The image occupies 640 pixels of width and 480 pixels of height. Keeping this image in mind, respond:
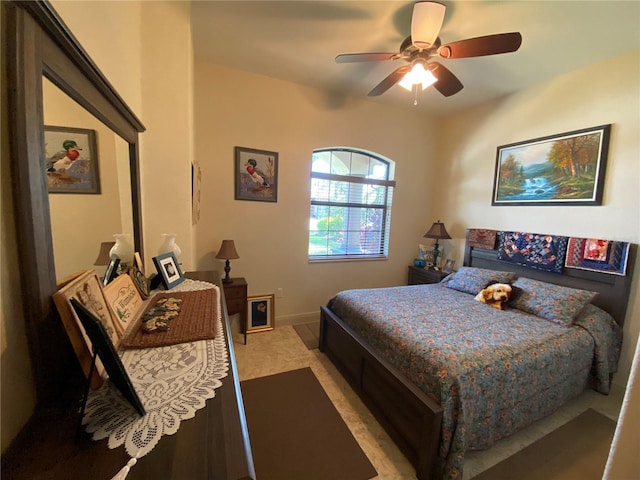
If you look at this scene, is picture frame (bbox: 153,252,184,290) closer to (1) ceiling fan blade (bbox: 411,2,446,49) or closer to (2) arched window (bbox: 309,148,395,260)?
(2) arched window (bbox: 309,148,395,260)

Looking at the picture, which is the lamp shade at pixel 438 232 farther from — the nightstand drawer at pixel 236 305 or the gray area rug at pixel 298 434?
the nightstand drawer at pixel 236 305

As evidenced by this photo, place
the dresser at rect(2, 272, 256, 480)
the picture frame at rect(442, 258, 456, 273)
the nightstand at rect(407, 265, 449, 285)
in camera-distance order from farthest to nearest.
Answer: the picture frame at rect(442, 258, 456, 273) → the nightstand at rect(407, 265, 449, 285) → the dresser at rect(2, 272, 256, 480)

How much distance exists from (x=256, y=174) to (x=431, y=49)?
1.96 metres

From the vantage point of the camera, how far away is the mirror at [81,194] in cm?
68

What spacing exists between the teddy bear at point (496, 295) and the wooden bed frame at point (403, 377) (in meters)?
0.58

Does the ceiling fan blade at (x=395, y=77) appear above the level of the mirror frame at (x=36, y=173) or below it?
above

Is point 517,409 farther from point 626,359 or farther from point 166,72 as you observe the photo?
point 166,72

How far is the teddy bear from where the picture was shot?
2.31 m

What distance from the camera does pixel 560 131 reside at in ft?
8.29

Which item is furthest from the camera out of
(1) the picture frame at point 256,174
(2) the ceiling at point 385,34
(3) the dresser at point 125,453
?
(1) the picture frame at point 256,174

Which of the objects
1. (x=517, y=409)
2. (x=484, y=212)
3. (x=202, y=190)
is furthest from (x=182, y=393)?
(x=484, y=212)

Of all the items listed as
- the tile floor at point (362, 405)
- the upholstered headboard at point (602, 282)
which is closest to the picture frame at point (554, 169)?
the upholstered headboard at point (602, 282)

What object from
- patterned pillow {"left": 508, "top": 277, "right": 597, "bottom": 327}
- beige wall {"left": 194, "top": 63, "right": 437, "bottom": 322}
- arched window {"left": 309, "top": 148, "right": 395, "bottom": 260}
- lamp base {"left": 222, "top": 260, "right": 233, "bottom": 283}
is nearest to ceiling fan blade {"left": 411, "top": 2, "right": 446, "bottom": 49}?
beige wall {"left": 194, "top": 63, "right": 437, "bottom": 322}

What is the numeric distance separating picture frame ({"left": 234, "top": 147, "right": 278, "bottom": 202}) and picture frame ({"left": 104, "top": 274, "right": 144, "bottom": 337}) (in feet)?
5.93
